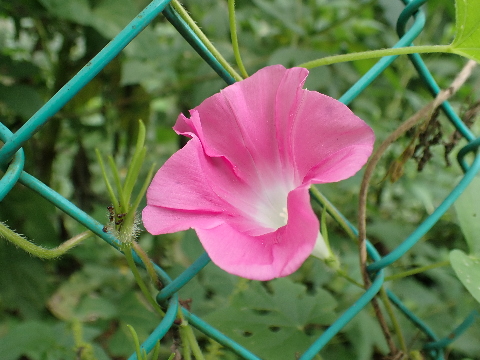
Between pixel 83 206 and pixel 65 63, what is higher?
pixel 65 63

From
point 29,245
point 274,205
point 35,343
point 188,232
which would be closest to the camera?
point 29,245

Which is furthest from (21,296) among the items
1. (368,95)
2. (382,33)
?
(382,33)

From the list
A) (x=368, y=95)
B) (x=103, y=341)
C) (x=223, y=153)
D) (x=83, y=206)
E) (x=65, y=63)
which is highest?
(x=368, y=95)

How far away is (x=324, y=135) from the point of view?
401 millimetres

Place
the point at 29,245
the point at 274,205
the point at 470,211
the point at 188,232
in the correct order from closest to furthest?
the point at 29,245, the point at 274,205, the point at 470,211, the point at 188,232

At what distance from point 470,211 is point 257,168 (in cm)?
35

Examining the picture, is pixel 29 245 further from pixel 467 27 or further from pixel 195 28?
pixel 467 27

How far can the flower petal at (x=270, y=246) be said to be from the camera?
0.33 metres

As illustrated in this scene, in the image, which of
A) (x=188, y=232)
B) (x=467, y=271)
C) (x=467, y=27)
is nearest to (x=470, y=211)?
(x=467, y=271)

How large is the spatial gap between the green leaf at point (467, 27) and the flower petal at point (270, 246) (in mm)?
273

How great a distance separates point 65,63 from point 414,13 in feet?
2.81

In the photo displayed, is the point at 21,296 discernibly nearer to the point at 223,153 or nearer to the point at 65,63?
the point at 65,63

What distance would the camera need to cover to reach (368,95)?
145 cm

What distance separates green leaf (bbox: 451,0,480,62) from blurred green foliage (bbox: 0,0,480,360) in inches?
5.4
